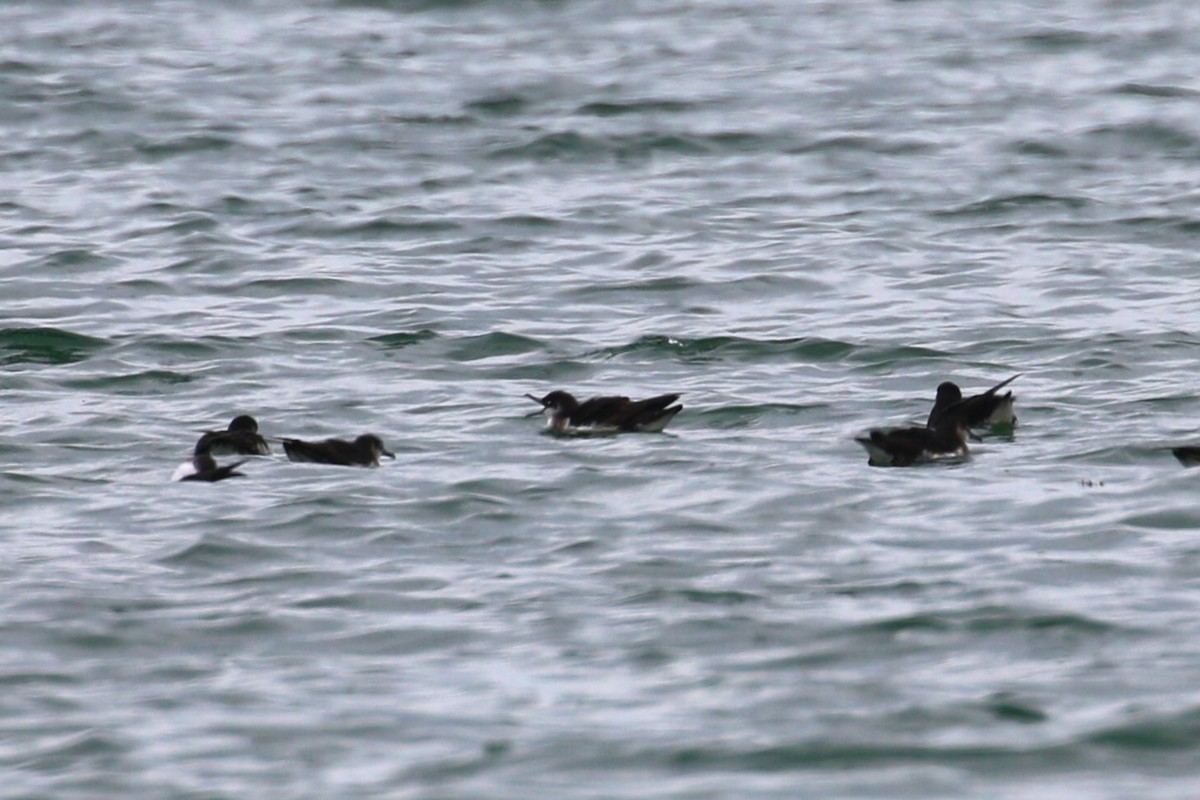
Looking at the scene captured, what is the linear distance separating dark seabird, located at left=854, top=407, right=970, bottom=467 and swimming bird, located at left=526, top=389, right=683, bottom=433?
1.32 m

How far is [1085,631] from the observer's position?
8.93 meters

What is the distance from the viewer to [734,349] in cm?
1545

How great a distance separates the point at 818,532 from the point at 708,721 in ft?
8.95

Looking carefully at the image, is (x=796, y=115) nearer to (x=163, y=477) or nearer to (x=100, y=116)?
(x=100, y=116)

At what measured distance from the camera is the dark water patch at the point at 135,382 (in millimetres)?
14383

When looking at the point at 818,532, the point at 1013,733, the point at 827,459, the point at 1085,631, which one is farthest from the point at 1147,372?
the point at 1013,733

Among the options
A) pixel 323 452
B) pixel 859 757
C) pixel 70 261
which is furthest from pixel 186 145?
pixel 859 757

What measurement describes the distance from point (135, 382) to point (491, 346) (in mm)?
2527

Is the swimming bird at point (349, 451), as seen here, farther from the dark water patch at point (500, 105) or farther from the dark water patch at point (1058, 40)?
the dark water patch at point (1058, 40)

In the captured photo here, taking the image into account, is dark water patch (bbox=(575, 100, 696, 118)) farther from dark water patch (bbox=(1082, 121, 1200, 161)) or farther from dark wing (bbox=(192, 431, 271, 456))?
dark wing (bbox=(192, 431, 271, 456))

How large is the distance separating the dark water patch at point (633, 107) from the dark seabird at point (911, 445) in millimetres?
13603

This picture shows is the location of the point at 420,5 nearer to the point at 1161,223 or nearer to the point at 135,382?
the point at 1161,223

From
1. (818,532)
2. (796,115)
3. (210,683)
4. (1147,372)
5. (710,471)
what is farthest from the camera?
(796,115)

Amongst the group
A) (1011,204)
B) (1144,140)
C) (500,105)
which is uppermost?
(500,105)
